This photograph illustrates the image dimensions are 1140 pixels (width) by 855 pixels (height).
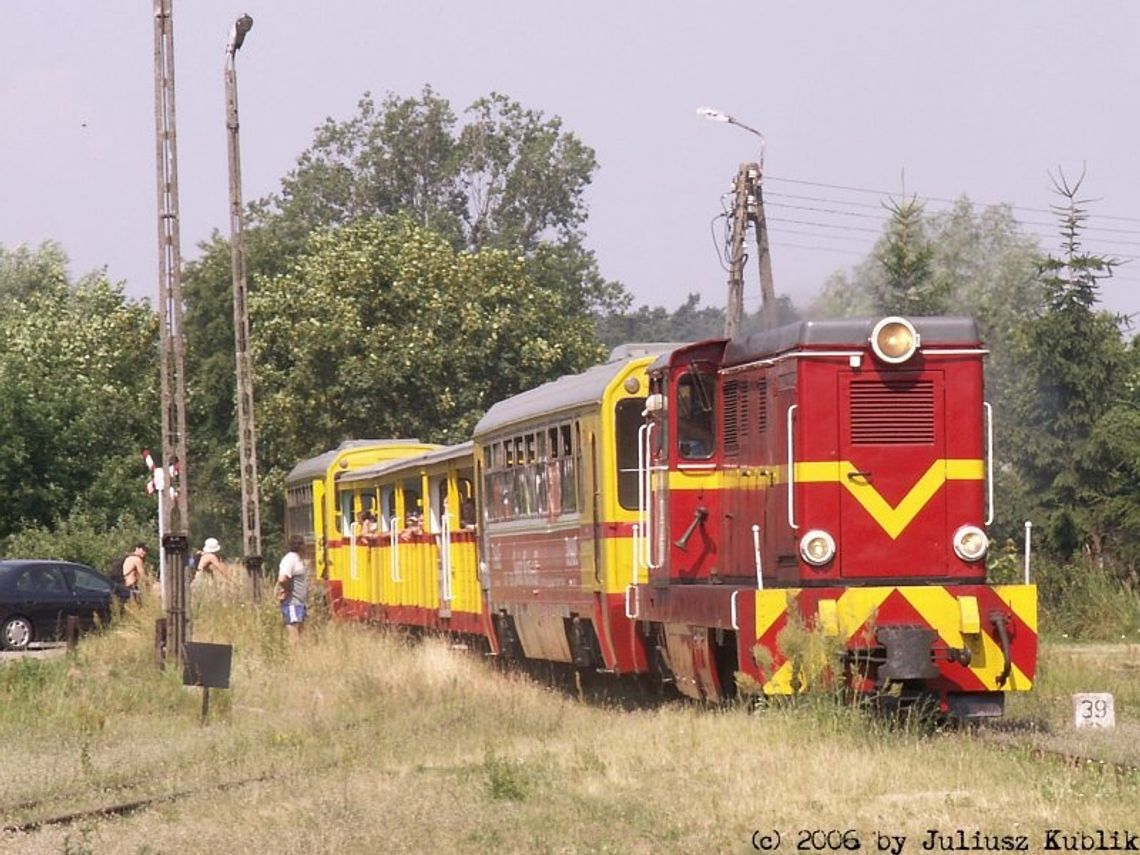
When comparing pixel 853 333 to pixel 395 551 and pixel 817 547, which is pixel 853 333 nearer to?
pixel 817 547

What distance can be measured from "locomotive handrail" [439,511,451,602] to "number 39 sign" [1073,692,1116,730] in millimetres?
11868

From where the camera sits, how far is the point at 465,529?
24328mm

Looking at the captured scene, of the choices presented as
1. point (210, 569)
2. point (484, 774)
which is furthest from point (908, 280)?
point (484, 774)

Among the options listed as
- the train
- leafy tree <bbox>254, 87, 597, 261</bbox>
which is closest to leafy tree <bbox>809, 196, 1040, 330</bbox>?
leafy tree <bbox>254, 87, 597, 261</bbox>

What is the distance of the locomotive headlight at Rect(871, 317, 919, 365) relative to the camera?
1420cm

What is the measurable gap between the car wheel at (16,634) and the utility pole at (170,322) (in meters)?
9.39

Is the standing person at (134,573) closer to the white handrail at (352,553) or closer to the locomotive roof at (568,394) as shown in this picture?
the white handrail at (352,553)

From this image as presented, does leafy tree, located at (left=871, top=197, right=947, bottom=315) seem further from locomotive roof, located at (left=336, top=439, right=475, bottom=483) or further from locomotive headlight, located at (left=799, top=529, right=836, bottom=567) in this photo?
locomotive headlight, located at (left=799, top=529, right=836, bottom=567)

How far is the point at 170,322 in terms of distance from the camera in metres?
Answer: 22.3

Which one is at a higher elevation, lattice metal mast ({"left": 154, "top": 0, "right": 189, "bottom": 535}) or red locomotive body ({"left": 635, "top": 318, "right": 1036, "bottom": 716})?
lattice metal mast ({"left": 154, "top": 0, "right": 189, "bottom": 535})

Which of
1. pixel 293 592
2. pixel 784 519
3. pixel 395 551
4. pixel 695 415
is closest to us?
pixel 784 519

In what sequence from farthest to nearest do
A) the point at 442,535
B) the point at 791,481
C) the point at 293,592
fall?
the point at 293,592
the point at 442,535
the point at 791,481

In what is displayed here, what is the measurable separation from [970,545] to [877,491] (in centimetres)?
76

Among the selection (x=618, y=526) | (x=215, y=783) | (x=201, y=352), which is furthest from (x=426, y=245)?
(x=215, y=783)
